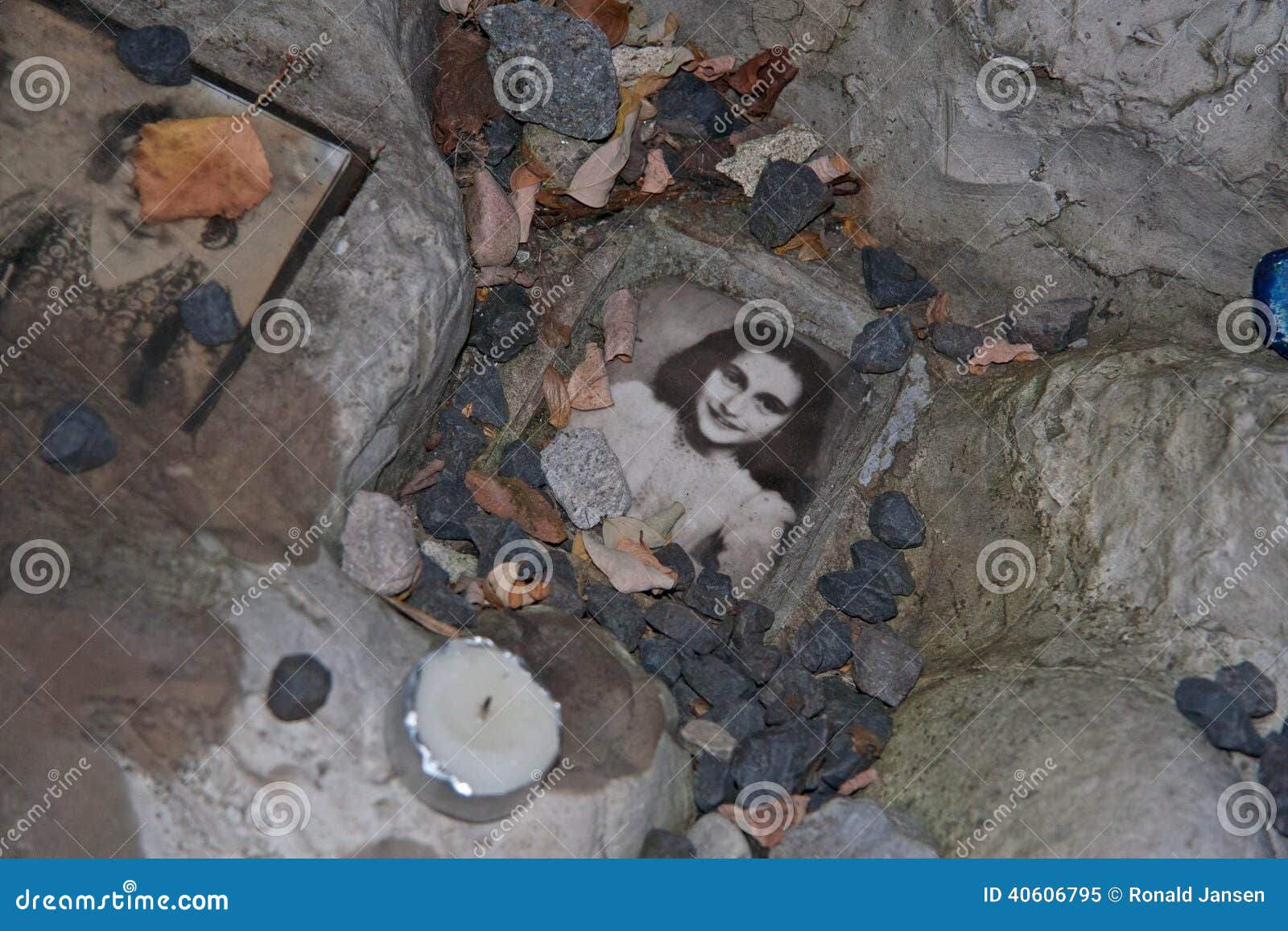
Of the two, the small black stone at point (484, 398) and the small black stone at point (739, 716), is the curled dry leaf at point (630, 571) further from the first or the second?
the small black stone at point (484, 398)

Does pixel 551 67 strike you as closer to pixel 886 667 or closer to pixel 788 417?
pixel 788 417

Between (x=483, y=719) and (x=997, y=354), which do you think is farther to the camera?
(x=997, y=354)

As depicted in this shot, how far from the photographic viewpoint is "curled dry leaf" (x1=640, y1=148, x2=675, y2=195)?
312 cm

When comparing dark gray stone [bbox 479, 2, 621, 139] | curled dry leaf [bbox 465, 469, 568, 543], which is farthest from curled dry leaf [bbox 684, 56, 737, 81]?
curled dry leaf [bbox 465, 469, 568, 543]

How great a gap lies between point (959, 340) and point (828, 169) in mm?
656

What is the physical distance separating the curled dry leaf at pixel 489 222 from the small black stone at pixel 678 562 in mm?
969

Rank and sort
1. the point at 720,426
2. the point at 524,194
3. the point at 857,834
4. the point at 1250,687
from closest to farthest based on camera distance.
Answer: the point at 1250,687 < the point at 857,834 < the point at 720,426 < the point at 524,194

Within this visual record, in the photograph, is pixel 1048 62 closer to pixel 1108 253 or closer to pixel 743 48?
pixel 1108 253

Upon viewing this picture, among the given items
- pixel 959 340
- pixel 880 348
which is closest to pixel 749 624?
pixel 880 348

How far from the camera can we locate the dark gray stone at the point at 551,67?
2902 millimetres

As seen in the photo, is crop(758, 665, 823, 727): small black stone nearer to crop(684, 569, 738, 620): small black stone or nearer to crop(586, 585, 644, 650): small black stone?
crop(684, 569, 738, 620): small black stone

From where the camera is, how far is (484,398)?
2.85m

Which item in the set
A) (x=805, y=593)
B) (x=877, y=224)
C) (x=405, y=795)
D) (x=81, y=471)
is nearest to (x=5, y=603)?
(x=81, y=471)

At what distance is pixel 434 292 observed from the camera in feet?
8.20
